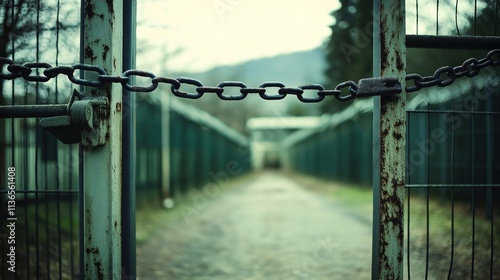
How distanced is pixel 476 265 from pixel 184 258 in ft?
10.8

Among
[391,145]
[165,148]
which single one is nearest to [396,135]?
[391,145]

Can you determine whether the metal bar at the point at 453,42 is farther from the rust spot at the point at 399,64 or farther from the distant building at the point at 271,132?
the distant building at the point at 271,132

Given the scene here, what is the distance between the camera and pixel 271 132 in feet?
178

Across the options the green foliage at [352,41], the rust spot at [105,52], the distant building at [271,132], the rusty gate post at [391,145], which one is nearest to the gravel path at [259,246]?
the rusty gate post at [391,145]

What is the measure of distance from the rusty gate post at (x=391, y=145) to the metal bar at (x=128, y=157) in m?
1.25

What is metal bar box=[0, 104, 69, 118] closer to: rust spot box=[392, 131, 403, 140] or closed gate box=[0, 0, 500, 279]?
closed gate box=[0, 0, 500, 279]

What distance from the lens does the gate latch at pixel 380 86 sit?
→ 1887mm

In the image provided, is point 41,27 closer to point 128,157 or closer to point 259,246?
point 128,157

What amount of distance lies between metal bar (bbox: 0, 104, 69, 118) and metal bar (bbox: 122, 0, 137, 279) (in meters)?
0.33

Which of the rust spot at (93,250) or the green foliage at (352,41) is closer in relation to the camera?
the rust spot at (93,250)

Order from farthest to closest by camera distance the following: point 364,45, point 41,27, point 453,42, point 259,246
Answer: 1. point 364,45
2. point 259,246
3. point 41,27
4. point 453,42

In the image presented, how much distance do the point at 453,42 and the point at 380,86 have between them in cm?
61

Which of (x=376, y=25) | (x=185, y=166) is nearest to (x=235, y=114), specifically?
(x=185, y=166)

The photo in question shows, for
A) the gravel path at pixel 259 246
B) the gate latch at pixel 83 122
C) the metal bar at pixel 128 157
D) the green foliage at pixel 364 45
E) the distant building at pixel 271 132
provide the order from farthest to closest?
the distant building at pixel 271 132 → the green foliage at pixel 364 45 → the gravel path at pixel 259 246 → the metal bar at pixel 128 157 → the gate latch at pixel 83 122
